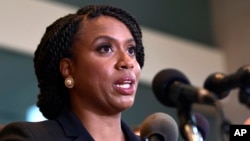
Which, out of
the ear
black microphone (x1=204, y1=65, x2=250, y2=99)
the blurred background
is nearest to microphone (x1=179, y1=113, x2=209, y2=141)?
black microphone (x1=204, y1=65, x2=250, y2=99)

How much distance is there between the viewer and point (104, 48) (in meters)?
1.63

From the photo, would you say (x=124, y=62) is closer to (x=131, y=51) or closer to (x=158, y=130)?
(x=131, y=51)

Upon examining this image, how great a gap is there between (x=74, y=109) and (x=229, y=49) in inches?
Result: 162

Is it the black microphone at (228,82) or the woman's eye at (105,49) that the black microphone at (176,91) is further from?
the woman's eye at (105,49)

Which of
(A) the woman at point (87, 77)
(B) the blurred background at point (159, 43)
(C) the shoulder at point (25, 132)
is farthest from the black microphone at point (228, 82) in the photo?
(B) the blurred background at point (159, 43)

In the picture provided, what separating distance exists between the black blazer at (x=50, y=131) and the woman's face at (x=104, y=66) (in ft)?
0.22

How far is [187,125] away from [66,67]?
378mm

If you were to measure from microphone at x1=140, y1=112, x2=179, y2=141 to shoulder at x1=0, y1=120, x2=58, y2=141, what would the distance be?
279 millimetres

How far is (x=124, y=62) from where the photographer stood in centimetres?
160

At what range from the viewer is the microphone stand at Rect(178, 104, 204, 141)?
1.63 meters

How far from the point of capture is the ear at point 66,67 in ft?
5.48

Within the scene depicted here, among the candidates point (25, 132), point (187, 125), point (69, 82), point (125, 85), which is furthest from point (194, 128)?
point (25, 132)

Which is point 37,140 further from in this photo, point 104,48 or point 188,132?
point 188,132

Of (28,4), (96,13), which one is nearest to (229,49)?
(28,4)
